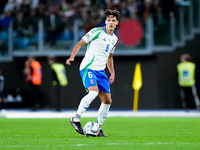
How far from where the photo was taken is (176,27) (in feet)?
64.6

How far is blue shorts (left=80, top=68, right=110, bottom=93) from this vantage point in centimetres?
797

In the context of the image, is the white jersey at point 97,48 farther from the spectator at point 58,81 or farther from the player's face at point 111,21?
the spectator at point 58,81

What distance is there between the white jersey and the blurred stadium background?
37.1ft

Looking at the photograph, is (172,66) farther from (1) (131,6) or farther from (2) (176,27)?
(1) (131,6)

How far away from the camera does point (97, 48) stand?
8188 millimetres

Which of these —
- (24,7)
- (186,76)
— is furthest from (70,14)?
(186,76)

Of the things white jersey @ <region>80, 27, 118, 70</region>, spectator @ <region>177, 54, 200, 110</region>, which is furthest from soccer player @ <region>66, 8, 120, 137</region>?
spectator @ <region>177, 54, 200, 110</region>

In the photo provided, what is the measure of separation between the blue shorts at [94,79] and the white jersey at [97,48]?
84 mm

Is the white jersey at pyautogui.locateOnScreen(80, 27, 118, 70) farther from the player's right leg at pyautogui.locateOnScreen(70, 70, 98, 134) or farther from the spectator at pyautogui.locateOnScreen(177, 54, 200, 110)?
the spectator at pyautogui.locateOnScreen(177, 54, 200, 110)

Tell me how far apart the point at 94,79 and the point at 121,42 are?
11.8 m

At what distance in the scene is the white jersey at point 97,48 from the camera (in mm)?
8117

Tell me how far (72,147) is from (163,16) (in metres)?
14.1

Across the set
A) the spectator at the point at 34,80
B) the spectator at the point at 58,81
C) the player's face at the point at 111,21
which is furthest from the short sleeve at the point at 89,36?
the spectator at the point at 34,80

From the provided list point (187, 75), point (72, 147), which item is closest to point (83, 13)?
point (187, 75)
